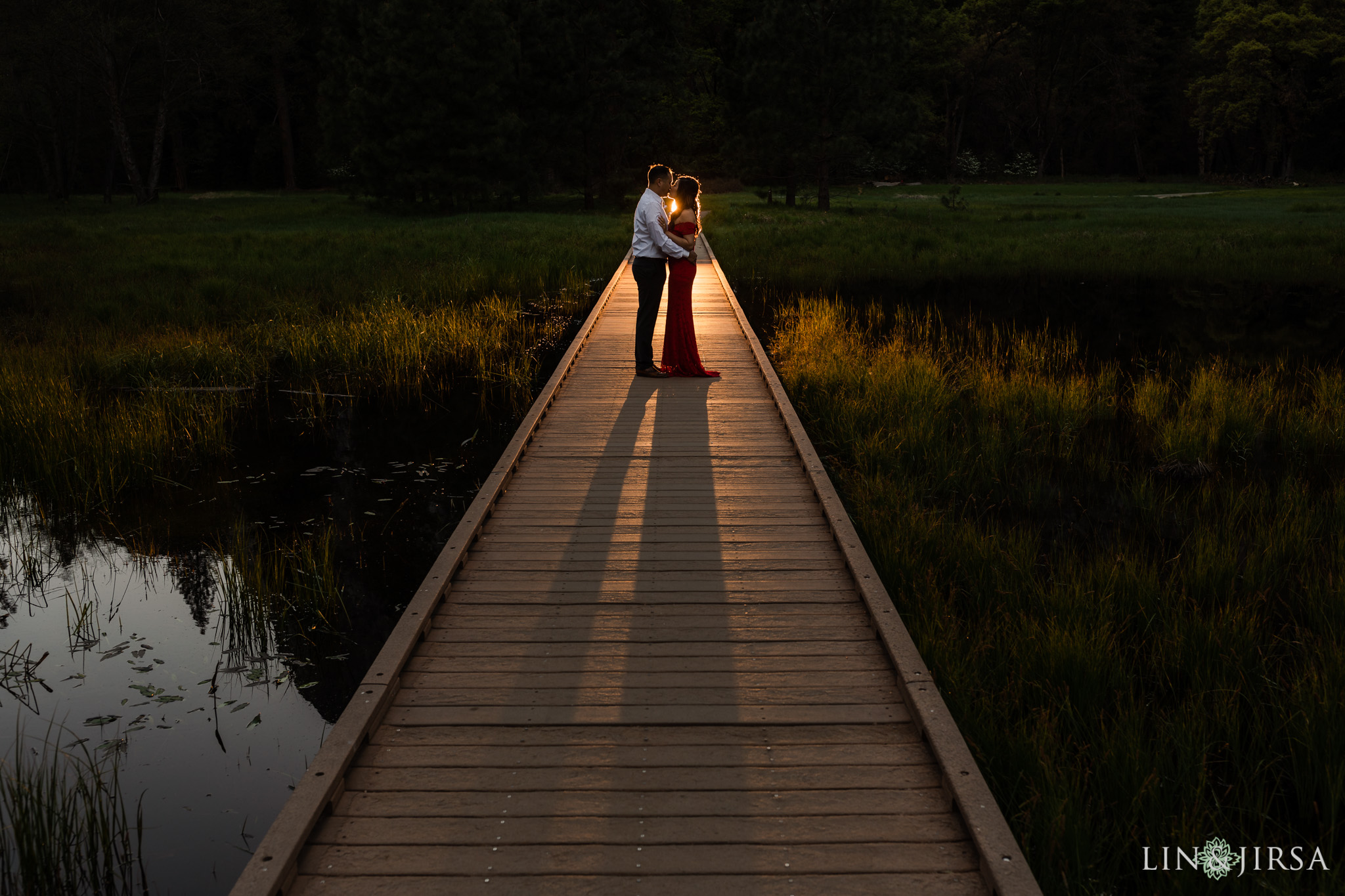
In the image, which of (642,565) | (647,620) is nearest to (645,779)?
(647,620)

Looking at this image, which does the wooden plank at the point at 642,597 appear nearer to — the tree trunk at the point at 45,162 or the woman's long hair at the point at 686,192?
the woman's long hair at the point at 686,192

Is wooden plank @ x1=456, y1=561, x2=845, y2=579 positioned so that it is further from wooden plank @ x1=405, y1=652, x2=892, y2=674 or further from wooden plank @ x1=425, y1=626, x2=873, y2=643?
wooden plank @ x1=405, y1=652, x2=892, y2=674

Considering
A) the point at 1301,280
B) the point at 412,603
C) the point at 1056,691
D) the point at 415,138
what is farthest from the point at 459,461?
the point at 415,138

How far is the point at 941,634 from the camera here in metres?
4.68

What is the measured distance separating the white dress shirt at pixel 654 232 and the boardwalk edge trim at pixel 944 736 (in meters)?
3.64

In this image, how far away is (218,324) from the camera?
12922mm

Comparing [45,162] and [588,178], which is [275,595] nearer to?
[588,178]

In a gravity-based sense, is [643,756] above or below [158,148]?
below

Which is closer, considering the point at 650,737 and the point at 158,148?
the point at 650,737

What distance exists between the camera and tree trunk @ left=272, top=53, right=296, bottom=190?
52125mm

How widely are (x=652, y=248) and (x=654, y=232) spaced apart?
162mm

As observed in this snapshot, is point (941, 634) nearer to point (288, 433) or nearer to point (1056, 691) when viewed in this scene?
point (1056, 691)

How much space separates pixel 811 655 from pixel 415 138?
3294cm

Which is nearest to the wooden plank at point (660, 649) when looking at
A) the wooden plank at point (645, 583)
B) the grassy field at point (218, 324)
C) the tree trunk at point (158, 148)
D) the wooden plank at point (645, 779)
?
the wooden plank at point (645, 583)
